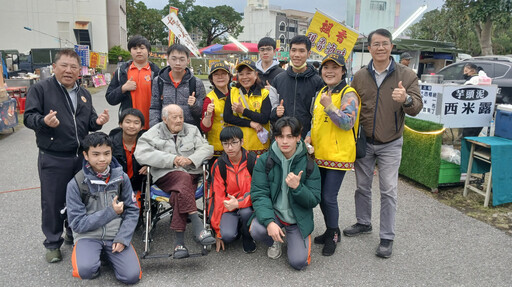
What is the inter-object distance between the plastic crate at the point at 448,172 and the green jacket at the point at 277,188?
268cm

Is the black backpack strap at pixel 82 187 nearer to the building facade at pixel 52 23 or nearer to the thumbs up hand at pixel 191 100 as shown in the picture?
the thumbs up hand at pixel 191 100

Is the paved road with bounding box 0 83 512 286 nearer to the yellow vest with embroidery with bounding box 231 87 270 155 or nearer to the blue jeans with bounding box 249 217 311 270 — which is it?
the blue jeans with bounding box 249 217 311 270

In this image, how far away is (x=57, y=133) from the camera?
117 inches

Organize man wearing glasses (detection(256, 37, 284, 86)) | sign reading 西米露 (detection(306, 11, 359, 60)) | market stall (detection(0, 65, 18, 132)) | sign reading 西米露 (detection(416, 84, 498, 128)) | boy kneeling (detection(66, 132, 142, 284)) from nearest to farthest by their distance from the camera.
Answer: boy kneeling (detection(66, 132, 142, 284)) < man wearing glasses (detection(256, 37, 284, 86)) < sign reading 西米露 (detection(416, 84, 498, 128)) < sign reading 西米露 (detection(306, 11, 359, 60)) < market stall (detection(0, 65, 18, 132))

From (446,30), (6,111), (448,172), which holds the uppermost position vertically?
(446,30)

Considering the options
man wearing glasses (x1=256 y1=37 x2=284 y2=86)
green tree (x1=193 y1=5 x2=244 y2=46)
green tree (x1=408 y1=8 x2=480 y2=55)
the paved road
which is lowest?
the paved road

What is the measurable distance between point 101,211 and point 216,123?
4.69ft

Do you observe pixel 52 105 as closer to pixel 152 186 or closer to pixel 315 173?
pixel 152 186

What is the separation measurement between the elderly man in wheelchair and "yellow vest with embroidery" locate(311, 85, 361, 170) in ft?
3.64

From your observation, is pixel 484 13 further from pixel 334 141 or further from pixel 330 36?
pixel 334 141

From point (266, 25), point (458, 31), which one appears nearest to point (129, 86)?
point (458, 31)

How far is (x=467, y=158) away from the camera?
4664mm

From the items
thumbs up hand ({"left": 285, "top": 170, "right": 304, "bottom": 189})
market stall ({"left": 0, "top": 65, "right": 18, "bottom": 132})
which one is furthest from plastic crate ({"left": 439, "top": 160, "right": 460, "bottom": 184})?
market stall ({"left": 0, "top": 65, "right": 18, "bottom": 132})

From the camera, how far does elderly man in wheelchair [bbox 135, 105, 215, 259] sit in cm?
315
